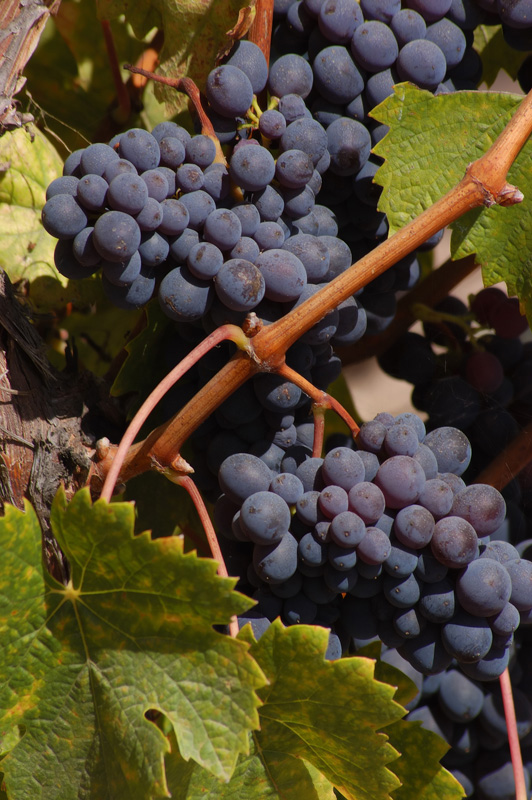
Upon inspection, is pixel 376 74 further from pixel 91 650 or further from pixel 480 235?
pixel 91 650

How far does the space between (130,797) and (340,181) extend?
76cm

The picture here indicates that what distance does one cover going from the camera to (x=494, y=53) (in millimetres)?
1134

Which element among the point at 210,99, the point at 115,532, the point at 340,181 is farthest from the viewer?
the point at 340,181

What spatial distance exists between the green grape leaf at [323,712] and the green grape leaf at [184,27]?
75 cm

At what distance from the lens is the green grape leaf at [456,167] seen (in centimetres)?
89

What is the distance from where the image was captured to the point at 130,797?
736 millimetres

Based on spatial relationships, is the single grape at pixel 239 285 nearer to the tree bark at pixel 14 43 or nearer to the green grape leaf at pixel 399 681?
the tree bark at pixel 14 43

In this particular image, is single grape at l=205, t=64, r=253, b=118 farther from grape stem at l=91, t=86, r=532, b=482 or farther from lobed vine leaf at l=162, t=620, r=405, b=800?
lobed vine leaf at l=162, t=620, r=405, b=800

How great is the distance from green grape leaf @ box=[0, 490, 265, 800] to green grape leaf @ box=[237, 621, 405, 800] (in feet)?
0.20

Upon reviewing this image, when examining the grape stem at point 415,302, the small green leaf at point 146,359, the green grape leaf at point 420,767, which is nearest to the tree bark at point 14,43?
the small green leaf at point 146,359

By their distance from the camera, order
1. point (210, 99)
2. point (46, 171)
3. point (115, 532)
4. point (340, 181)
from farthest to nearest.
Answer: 1. point (46, 171)
2. point (340, 181)
3. point (210, 99)
4. point (115, 532)

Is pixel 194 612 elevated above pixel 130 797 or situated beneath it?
elevated above

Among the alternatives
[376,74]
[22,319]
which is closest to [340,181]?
[376,74]

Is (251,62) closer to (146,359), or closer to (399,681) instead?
(146,359)
